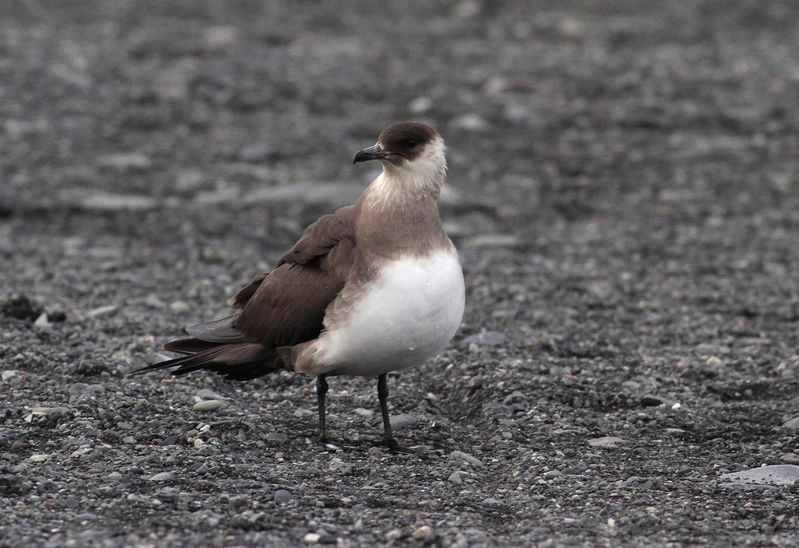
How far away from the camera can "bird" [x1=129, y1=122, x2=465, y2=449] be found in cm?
573

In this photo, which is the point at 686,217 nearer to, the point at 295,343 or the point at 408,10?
the point at 295,343

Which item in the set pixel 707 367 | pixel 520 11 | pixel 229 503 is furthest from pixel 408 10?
pixel 229 503

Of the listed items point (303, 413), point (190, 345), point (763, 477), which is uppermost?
point (190, 345)

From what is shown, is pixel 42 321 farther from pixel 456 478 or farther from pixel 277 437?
pixel 456 478

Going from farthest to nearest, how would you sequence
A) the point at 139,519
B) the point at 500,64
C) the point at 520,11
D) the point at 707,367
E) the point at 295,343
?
the point at 520,11, the point at 500,64, the point at 707,367, the point at 295,343, the point at 139,519

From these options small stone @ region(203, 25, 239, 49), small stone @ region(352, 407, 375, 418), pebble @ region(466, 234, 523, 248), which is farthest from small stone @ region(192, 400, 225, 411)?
small stone @ region(203, 25, 239, 49)

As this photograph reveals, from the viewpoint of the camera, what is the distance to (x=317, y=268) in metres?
6.17

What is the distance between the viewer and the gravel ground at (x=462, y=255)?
17.8ft

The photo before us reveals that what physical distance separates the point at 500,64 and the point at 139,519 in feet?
33.6

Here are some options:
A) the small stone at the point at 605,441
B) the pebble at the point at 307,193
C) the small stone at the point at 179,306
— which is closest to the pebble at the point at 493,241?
the pebble at the point at 307,193

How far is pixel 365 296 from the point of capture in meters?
5.75

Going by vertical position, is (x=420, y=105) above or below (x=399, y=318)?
above

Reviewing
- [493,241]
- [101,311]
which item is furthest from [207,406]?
[493,241]

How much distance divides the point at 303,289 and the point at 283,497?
1237 mm
